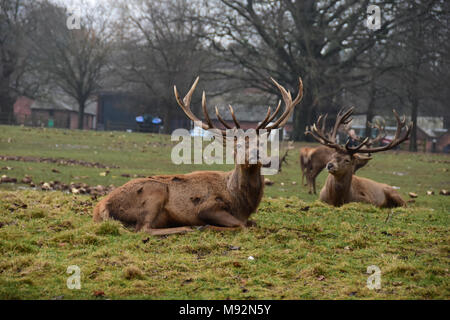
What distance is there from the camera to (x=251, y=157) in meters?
6.92

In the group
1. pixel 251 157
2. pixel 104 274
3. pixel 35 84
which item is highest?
pixel 35 84

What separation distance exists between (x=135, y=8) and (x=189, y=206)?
115ft

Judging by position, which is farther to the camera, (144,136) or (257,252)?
(144,136)

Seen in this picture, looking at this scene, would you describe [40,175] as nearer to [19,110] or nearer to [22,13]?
[22,13]

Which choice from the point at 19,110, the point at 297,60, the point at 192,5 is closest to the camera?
the point at 297,60

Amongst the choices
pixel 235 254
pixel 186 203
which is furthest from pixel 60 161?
pixel 235 254

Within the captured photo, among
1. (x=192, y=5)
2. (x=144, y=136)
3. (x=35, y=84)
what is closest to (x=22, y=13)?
(x=35, y=84)

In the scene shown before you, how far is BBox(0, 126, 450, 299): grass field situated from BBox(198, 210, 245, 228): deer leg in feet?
0.78

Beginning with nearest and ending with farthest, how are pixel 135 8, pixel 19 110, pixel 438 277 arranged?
1. pixel 438 277
2. pixel 135 8
3. pixel 19 110

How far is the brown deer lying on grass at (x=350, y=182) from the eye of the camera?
401 inches

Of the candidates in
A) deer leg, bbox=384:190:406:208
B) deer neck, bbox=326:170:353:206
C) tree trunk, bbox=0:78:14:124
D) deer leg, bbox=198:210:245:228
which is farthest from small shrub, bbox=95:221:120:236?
tree trunk, bbox=0:78:14:124

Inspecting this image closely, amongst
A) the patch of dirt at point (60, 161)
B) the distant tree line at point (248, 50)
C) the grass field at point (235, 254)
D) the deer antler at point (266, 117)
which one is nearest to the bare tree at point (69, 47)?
the distant tree line at point (248, 50)

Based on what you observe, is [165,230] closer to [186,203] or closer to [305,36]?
[186,203]

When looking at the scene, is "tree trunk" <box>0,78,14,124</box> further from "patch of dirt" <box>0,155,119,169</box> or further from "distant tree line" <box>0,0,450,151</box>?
"patch of dirt" <box>0,155,119,169</box>
